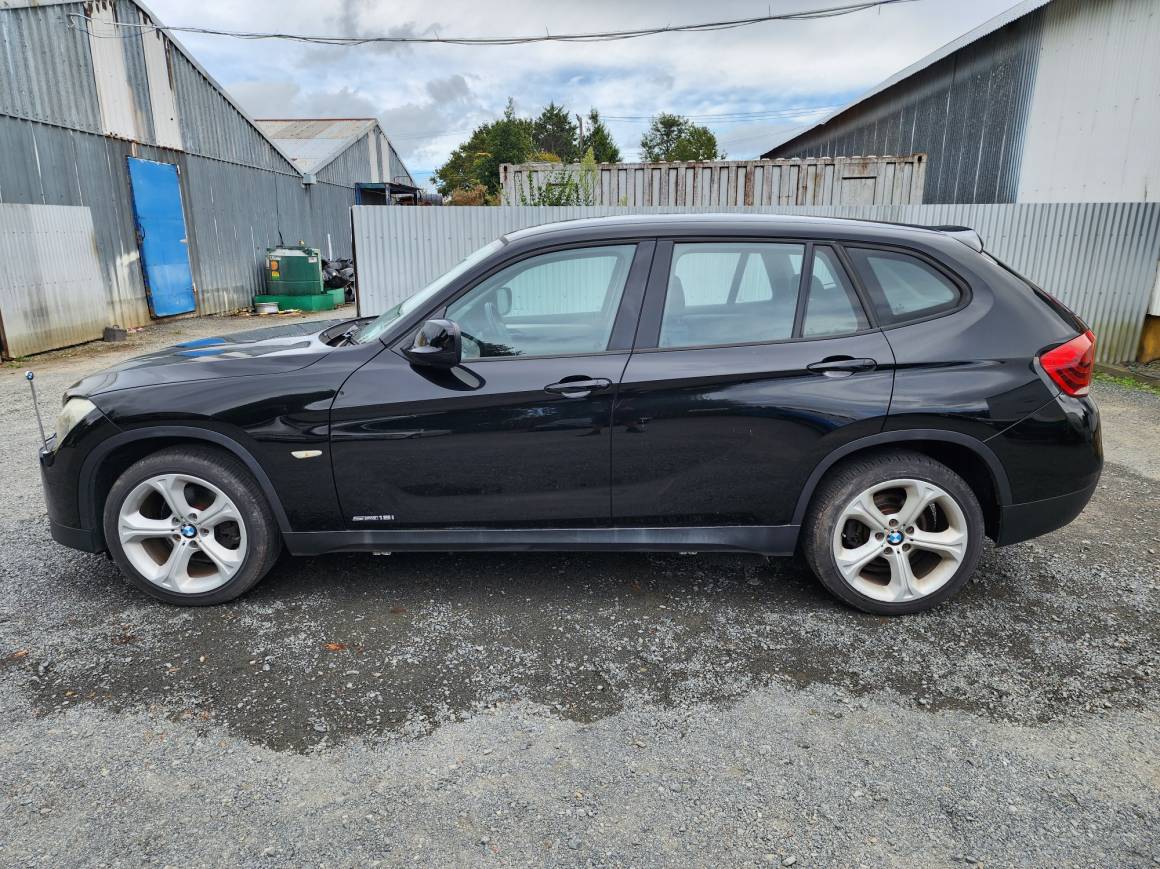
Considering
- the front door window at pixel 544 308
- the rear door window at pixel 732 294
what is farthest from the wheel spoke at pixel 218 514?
the rear door window at pixel 732 294

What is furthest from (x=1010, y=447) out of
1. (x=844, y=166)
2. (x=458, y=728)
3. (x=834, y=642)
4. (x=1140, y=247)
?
(x=844, y=166)

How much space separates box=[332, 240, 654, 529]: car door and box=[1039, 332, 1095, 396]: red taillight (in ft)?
5.67

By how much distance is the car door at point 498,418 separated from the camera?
3.16 meters

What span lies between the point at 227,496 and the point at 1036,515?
11.4 feet

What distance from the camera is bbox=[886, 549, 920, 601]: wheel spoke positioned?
328cm

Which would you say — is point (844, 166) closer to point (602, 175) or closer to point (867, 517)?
point (602, 175)

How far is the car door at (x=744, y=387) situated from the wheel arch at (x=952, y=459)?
43 mm

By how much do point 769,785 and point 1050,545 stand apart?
8.93 feet

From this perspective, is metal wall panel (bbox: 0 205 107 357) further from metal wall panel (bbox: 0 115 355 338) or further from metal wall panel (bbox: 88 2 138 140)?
metal wall panel (bbox: 88 2 138 140)

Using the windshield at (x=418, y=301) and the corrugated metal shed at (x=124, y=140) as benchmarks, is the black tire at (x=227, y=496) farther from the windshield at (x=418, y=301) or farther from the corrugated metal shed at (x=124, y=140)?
the corrugated metal shed at (x=124, y=140)

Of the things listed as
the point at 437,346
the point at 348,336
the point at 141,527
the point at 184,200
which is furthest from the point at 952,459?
the point at 184,200

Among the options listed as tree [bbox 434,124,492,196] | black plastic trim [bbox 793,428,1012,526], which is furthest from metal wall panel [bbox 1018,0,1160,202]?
tree [bbox 434,124,492,196]

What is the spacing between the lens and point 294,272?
57.2 ft

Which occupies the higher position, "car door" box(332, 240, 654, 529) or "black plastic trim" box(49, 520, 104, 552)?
"car door" box(332, 240, 654, 529)
